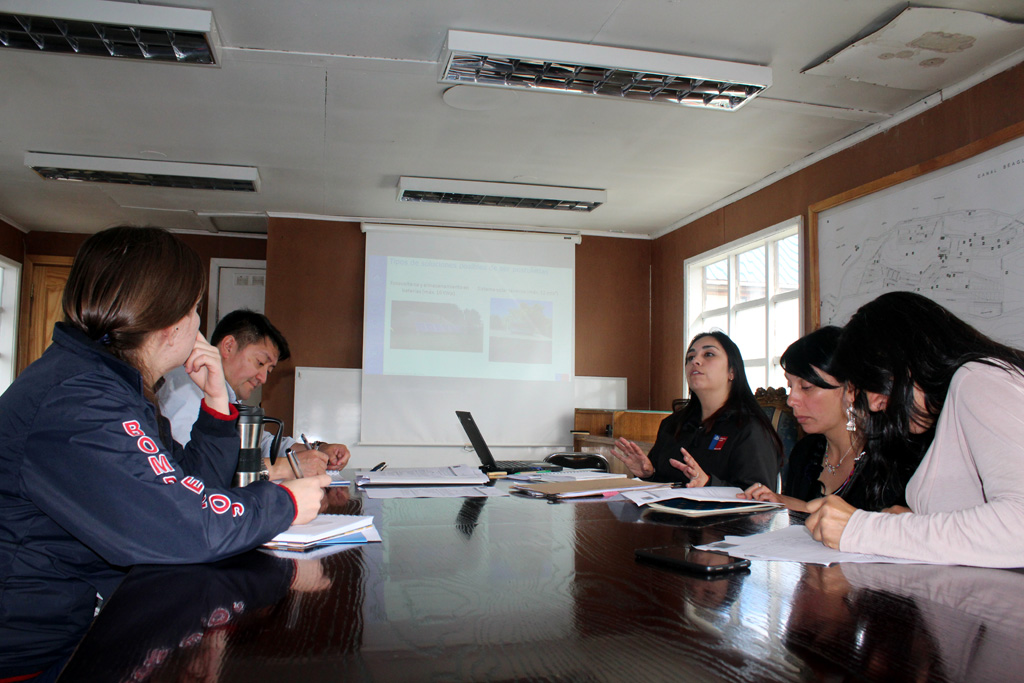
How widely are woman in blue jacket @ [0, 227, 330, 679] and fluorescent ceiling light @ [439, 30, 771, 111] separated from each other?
6.82 ft

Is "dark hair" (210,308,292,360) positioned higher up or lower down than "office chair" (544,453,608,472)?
higher up

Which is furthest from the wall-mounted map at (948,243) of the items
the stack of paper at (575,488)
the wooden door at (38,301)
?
the wooden door at (38,301)

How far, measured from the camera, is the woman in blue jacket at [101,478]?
0.95 metres

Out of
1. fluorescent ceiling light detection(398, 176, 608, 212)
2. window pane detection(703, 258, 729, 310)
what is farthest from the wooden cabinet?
fluorescent ceiling light detection(398, 176, 608, 212)

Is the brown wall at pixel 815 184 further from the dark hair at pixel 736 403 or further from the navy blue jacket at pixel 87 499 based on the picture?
the navy blue jacket at pixel 87 499

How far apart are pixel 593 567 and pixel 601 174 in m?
4.06

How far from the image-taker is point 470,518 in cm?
146

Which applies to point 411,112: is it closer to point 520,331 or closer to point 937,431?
point 520,331

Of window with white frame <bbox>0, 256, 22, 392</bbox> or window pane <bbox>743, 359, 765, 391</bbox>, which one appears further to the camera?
window with white frame <bbox>0, 256, 22, 392</bbox>

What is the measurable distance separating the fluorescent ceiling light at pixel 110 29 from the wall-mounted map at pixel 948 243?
342 cm

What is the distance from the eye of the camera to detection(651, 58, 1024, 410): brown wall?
3.11 metres

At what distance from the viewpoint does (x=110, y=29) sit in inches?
110

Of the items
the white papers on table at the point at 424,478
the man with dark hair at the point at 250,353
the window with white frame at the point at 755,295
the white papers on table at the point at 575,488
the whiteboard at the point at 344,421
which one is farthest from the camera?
the whiteboard at the point at 344,421

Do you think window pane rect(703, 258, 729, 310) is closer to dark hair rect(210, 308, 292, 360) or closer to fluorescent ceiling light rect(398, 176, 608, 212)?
fluorescent ceiling light rect(398, 176, 608, 212)
